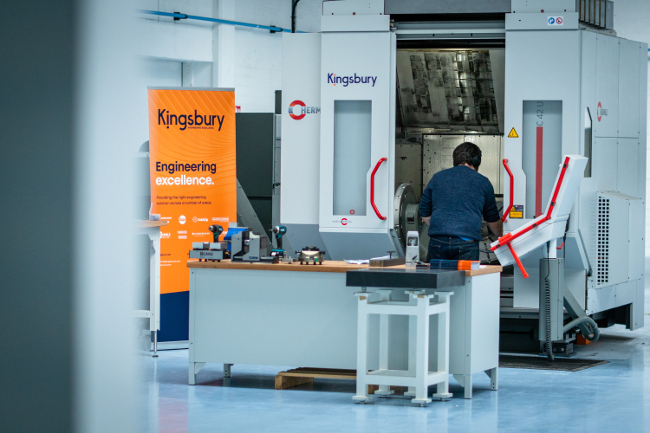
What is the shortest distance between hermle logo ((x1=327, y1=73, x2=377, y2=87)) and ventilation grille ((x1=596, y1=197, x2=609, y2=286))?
6.89ft

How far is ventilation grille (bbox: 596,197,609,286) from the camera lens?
6738 mm

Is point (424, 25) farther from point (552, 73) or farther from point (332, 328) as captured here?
point (332, 328)

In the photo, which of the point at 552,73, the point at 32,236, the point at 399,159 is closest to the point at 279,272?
the point at 552,73

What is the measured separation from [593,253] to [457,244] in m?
1.73

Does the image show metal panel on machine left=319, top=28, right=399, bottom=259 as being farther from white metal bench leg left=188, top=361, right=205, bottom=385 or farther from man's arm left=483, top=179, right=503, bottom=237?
white metal bench leg left=188, top=361, right=205, bottom=385

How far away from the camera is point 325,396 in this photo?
5.18 m

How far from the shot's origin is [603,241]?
268 inches

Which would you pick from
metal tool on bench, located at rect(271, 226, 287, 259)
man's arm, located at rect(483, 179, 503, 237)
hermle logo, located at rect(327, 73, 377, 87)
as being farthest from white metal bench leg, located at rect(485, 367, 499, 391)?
hermle logo, located at rect(327, 73, 377, 87)

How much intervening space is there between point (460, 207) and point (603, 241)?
72.3 inches

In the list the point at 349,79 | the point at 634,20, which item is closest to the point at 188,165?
the point at 349,79

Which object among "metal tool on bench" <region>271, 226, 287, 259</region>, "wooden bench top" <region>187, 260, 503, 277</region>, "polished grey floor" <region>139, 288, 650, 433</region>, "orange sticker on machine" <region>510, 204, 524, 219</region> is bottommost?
"polished grey floor" <region>139, 288, 650, 433</region>

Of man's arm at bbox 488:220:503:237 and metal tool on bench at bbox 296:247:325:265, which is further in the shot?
man's arm at bbox 488:220:503:237

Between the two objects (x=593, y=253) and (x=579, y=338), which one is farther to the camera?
(x=579, y=338)

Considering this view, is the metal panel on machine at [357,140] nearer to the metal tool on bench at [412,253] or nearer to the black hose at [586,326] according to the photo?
the metal tool on bench at [412,253]
